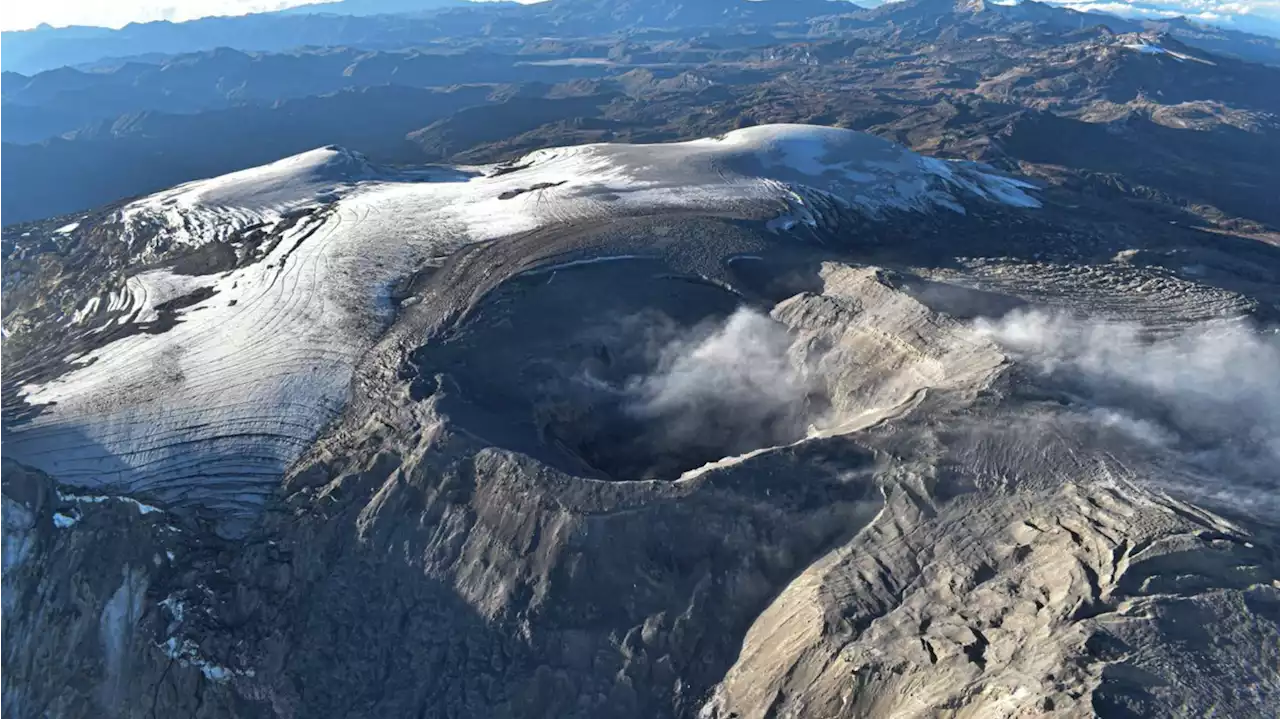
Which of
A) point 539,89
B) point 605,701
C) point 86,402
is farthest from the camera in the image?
point 539,89

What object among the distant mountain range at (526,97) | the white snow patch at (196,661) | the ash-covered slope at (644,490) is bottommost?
the distant mountain range at (526,97)

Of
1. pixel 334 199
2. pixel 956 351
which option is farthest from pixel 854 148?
pixel 334 199

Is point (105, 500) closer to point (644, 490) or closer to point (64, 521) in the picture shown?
point (64, 521)

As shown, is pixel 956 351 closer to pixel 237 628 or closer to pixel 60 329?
pixel 237 628

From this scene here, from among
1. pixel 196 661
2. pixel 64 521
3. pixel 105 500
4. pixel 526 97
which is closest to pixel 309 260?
Result: pixel 105 500

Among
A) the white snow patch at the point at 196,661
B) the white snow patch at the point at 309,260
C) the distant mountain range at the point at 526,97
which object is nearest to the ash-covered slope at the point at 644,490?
the white snow patch at the point at 196,661

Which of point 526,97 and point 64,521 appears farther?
point 526,97

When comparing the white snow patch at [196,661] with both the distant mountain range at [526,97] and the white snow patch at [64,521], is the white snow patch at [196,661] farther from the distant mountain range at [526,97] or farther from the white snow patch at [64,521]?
the distant mountain range at [526,97]

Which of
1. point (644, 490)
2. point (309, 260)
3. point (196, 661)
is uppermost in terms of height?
point (309, 260)
